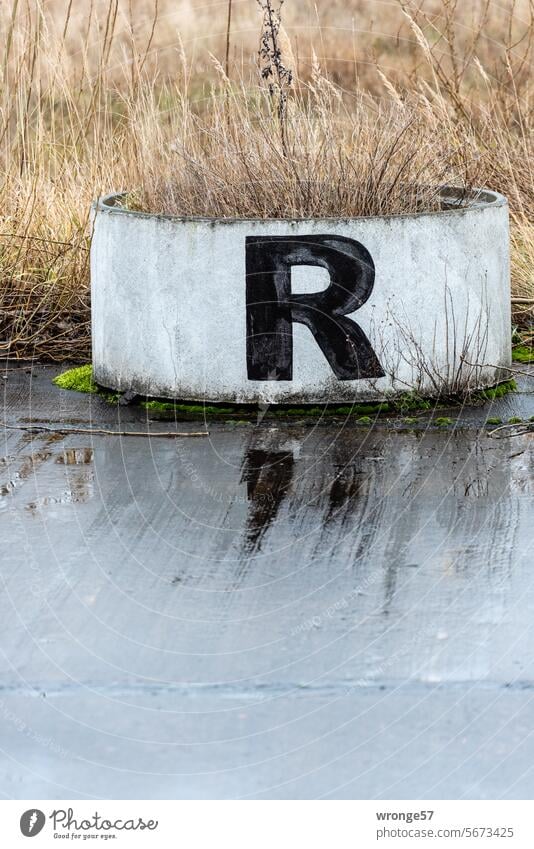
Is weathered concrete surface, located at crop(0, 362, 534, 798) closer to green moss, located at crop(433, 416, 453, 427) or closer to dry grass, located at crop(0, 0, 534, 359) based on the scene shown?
green moss, located at crop(433, 416, 453, 427)

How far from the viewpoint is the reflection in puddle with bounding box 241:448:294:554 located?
4320 millimetres

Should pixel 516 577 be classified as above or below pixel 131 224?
below

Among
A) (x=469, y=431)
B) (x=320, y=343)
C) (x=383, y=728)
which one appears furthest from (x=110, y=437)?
(x=383, y=728)

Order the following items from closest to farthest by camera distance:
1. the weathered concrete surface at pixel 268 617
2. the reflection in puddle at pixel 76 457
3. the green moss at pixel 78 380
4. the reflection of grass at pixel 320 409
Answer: the weathered concrete surface at pixel 268 617 → the reflection in puddle at pixel 76 457 → the reflection of grass at pixel 320 409 → the green moss at pixel 78 380

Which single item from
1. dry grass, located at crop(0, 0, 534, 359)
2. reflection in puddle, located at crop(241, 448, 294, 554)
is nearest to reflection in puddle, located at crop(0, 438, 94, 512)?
reflection in puddle, located at crop(241, 448, 294, 554)

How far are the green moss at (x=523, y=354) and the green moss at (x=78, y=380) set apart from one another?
7.31 feet

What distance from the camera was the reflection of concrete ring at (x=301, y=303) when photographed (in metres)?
5.62

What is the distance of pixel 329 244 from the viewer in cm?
560

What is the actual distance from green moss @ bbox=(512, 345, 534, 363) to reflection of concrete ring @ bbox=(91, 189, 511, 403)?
0.86m

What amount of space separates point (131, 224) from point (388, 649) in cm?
299

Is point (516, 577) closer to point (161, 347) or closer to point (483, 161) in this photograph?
point (161, 347)

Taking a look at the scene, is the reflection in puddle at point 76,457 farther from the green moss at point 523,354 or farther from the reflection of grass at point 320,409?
the green moss at point 523,354

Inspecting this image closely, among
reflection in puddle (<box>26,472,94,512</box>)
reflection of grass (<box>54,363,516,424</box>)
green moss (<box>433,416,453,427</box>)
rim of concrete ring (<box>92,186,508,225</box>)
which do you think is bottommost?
reflection in puddle (<box>26,472,94,512</box>)

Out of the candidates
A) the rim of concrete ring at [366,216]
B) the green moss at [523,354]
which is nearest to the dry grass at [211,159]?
the rim of concrete ring at [366,216]
